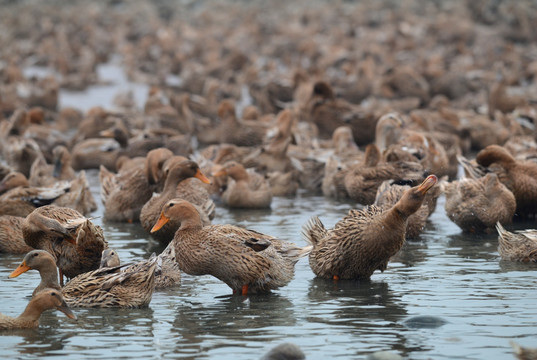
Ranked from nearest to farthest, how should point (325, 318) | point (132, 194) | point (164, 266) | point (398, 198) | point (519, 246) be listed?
point (325, 318), point (164, 266), point (519, 246), point (398, 198), point (132, 194)

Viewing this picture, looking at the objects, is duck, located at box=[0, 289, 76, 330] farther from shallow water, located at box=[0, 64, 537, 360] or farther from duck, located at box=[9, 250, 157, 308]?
duck, located at box=[9, 250, 157, 308]

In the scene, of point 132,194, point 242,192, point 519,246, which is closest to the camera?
point 519,246

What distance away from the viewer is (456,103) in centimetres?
2573

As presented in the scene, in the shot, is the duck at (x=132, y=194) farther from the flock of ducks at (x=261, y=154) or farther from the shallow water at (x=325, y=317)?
the shallow water at (x=325, y=317)

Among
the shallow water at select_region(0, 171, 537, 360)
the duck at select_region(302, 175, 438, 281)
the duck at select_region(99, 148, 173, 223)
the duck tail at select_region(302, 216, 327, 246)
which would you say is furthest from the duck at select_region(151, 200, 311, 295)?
the duck at select_region(99, 148, 173, 223)

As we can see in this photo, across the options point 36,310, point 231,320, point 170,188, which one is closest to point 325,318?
point 231,320

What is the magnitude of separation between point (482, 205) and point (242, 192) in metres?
3.74

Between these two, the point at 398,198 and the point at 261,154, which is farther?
the point at 261,154

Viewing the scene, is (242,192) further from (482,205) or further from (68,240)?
(68,240)

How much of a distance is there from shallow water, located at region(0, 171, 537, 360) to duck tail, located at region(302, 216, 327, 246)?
355mm

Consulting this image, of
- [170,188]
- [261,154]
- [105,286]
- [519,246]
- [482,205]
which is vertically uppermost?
[261,154]

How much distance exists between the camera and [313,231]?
10719 millimetres

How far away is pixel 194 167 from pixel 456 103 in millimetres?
14665

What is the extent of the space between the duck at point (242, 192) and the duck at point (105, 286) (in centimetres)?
549
